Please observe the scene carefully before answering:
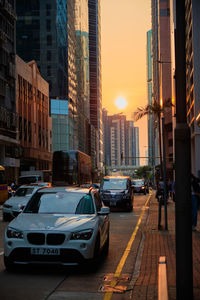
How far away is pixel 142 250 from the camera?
38.5ft

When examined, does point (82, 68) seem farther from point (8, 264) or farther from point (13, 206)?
point (8, 264)

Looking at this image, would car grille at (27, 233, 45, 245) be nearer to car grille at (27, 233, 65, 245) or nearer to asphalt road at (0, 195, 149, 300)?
car grille at (27, 233, 65, 245)

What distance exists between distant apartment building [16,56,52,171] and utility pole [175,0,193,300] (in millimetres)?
58678

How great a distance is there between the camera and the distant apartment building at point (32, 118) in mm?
66750

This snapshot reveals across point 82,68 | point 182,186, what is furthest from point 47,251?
point 82,68

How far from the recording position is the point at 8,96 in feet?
189

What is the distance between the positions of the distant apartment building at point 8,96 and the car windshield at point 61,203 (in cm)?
4300

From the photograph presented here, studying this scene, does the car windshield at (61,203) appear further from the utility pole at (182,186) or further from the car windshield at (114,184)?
the car windshield at (114,184)

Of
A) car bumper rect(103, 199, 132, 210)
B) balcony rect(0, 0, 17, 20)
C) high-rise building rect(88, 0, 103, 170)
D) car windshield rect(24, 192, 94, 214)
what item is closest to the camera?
car windshield rect(24, 192, 94, 214)

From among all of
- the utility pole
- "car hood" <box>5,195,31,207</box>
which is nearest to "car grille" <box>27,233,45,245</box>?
the utility pole

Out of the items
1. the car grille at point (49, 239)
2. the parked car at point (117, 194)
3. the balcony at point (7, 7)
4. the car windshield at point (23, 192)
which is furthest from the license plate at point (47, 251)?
the balcony at point (7, 7)

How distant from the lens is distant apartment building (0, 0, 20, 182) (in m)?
55.0

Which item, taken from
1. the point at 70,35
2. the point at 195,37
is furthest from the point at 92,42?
the point at 195,37

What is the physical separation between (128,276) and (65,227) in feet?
4.61
